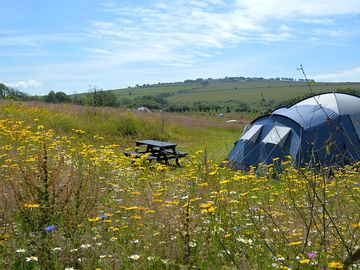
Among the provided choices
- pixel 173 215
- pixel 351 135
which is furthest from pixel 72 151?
pixel 351 135

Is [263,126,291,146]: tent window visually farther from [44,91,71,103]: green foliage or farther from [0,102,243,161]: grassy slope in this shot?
[44,91,71,103]: green foliage

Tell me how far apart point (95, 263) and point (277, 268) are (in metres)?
1.28

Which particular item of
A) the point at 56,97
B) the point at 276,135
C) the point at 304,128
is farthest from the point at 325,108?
the point at 56,97

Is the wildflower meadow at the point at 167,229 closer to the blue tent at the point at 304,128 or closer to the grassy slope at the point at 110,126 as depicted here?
the blue tent at the point at 304,128

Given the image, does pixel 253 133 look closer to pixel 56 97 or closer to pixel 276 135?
pixel 276 135

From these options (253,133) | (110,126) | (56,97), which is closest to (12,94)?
(110,126)

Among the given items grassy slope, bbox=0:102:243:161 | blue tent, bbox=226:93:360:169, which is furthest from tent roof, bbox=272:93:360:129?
grassy slope, bbox=0:102:243:161

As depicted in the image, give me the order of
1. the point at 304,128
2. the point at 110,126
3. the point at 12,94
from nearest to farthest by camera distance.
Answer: the point at 304,128, the point at 110,126, the point at 12,94

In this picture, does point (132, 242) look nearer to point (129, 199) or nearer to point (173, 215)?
point (173, 215)

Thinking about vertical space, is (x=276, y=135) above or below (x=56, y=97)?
below

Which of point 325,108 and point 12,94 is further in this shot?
point 12,94

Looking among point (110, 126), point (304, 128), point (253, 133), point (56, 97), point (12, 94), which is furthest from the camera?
point (56, 97)

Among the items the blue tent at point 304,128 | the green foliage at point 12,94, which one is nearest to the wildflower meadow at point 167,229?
the blue tent at point 304,128

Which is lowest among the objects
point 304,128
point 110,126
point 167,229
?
point 167,229
